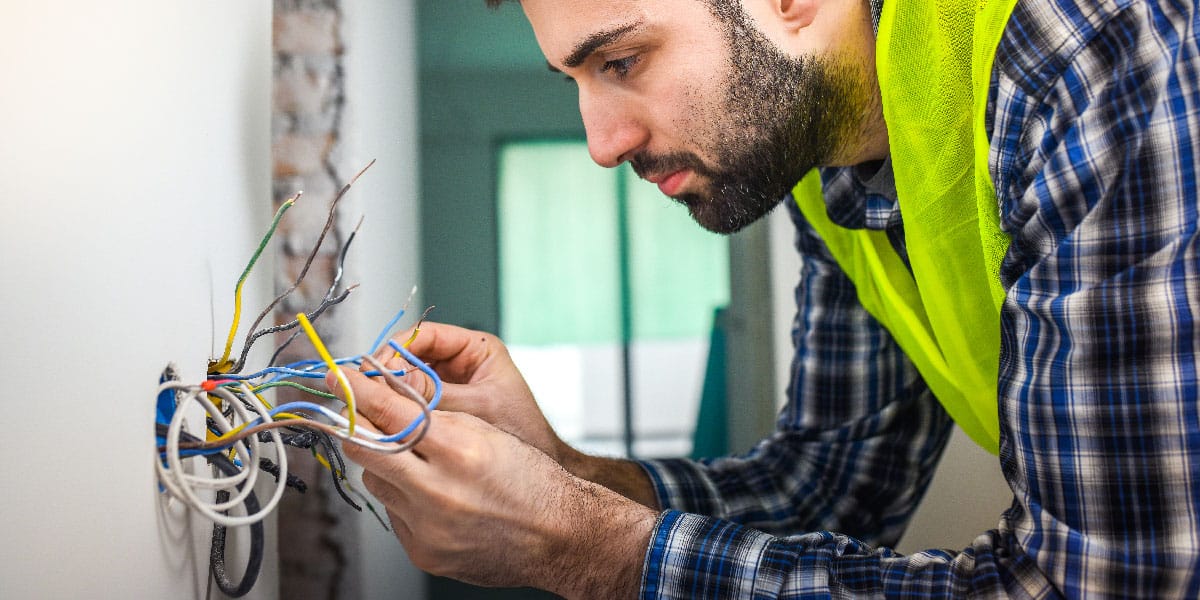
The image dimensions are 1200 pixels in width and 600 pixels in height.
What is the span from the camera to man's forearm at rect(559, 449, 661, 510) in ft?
3.25

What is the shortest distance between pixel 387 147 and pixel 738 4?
0.57 m

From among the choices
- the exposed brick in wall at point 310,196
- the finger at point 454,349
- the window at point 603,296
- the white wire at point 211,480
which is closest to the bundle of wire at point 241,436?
the white wire at point 211,480

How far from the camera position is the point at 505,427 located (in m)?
0.92

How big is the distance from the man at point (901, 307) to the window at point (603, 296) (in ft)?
1.11

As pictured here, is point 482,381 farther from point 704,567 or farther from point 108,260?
point 108,260

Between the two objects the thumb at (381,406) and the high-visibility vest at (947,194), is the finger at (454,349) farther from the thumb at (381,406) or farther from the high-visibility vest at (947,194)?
the high-visibility vest at (947,194)

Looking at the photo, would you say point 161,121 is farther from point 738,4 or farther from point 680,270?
point 680,270

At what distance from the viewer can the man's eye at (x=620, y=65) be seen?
87cm

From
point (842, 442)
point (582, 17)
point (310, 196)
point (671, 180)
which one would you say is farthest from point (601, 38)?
point (842, 442)

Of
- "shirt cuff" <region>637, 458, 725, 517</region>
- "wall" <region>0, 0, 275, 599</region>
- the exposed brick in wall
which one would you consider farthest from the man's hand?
the exposed brick in wall

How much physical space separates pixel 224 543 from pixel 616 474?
1.45 feet

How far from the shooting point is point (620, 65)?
0.88m

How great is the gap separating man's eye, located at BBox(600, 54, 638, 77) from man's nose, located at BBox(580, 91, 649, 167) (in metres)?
0.03

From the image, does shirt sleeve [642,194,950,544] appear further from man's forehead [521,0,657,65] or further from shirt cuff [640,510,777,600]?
man's forehead [521,0,657,65]
